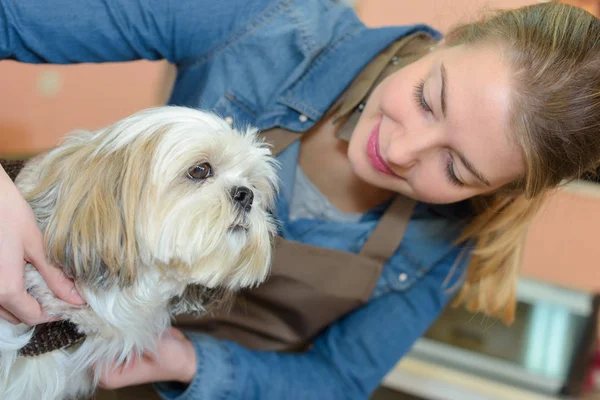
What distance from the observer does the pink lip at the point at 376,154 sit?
1273mm

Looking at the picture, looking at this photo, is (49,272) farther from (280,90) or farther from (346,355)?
(346,355)

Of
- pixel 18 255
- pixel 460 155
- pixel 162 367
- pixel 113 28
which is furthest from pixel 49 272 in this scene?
pixel 460 155

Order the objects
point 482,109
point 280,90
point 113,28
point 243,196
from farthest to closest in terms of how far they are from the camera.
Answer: point 280,90
point 113,28
point 482,109
point 243,196

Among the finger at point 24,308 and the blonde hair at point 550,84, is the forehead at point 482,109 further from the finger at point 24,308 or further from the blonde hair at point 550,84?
the finger at point 24,308

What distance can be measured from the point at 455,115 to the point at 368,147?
234mm

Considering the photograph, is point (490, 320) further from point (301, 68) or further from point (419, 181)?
point (301, 68)

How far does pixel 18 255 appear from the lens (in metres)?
0.88

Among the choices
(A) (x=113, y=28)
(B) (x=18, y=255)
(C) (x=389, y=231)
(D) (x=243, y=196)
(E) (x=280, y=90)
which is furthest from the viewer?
(C) (x=389, y=231)

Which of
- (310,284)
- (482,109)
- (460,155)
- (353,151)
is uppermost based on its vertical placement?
(482,109)

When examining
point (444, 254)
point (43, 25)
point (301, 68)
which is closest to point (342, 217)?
point (444, 254)

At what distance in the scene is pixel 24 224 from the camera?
0.87 meters

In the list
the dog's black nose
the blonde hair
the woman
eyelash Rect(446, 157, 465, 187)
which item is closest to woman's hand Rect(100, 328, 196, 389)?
the woman

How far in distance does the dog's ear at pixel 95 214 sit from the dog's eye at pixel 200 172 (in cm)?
8

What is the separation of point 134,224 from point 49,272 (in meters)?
0.16
